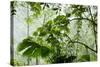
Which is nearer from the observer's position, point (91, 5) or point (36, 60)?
point (36, 60)

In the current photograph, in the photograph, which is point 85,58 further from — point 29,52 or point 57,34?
point 29,52

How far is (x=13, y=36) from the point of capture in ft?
7.04

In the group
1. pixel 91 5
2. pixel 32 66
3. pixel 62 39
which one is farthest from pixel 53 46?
pixel 91 5

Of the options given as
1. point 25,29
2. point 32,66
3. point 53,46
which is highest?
point 25,29

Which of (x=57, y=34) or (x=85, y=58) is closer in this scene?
(x=57, y=34)

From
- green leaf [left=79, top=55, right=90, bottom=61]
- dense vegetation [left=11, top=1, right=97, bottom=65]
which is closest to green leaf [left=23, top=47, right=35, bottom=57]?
dense vegetation [left=11, top=1, right=97, bottom=65]

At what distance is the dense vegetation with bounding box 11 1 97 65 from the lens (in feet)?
7.24

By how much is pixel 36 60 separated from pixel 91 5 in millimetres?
962

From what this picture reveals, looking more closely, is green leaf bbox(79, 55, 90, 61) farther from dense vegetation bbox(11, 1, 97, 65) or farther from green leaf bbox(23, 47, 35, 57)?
green leaf bbox(23, 47, 35, 57)

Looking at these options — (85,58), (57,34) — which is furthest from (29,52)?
(85,58)

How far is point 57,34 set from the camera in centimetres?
233

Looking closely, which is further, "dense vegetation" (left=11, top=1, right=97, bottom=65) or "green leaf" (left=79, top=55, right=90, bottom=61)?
"green leaf" (left=79, top=55, right=90, bottom=61)
